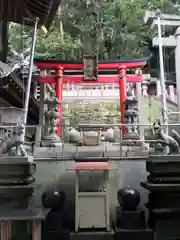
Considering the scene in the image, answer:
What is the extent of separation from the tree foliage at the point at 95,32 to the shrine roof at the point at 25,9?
36.6 ft

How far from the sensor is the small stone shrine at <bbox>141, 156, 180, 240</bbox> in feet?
18.8

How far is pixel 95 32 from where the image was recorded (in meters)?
19.9

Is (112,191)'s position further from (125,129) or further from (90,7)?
(90,7)

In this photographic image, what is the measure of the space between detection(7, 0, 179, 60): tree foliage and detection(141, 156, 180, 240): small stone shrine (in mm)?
13953

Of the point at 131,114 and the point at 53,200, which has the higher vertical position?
the point at 131,114

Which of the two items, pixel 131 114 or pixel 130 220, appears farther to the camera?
pixel 131 114

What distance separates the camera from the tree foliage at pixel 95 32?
20.4 m

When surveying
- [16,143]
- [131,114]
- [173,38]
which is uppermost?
[173,38]

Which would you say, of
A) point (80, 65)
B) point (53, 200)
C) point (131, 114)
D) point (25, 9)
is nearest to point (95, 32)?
point (80, 65)

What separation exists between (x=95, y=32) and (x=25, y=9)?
1298cm

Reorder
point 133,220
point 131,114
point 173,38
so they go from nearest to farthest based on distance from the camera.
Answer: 1. point 133,220
2. point 131,114
3. point 173,38

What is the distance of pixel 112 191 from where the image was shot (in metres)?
7.70

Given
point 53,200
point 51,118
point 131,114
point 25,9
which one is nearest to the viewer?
point 53,200

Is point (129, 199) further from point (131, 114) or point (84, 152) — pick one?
point (131, 114)
